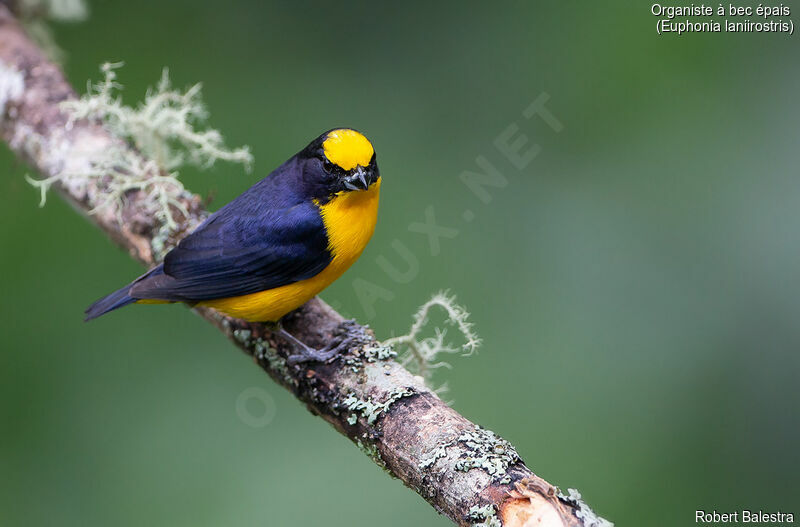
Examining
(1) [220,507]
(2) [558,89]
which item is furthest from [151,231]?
(2) [558,89]

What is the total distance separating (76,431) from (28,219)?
127 cm

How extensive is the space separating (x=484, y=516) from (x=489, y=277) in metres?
2.23

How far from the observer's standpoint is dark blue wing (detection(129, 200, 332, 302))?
294cm

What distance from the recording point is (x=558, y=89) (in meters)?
4.75

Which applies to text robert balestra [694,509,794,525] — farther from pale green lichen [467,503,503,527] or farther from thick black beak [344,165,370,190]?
thick black beak [344,165,370,190]

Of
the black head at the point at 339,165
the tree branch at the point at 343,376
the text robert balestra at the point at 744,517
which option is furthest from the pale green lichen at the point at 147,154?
the text robert balestra at the point at 744,517

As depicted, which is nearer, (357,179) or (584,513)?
(584,513)

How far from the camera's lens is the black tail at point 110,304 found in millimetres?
3086

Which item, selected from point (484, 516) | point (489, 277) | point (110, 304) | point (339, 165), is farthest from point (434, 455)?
point (489, 277)

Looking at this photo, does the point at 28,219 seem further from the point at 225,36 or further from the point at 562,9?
the point at 562,9

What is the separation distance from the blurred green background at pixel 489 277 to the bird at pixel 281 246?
973 millimetres

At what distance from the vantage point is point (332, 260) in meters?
2.99

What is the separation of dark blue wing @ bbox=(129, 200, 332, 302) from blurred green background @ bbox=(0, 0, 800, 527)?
1.01 meters

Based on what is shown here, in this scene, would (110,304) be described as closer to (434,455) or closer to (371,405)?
(371,405)
